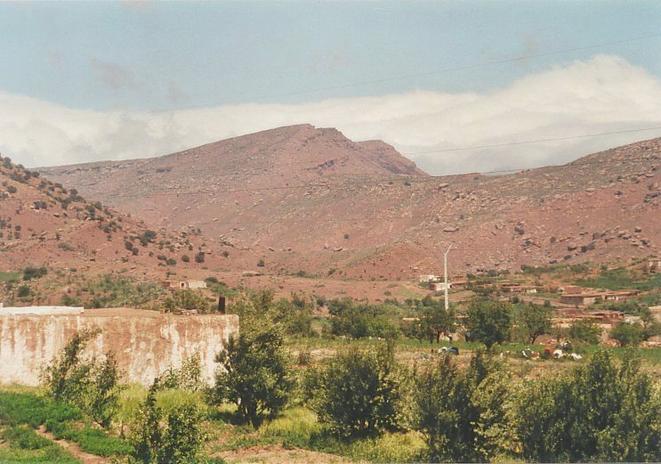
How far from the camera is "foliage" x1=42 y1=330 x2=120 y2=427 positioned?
64.5 feet

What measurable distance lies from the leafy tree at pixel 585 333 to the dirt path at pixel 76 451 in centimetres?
3730

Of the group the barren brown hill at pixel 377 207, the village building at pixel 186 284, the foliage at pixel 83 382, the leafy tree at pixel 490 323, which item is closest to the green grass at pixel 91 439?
the foliage at pixel 83 382

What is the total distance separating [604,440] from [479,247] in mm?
94076

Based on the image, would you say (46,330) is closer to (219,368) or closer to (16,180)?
(219,368)

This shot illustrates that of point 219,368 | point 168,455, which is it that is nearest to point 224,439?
point 219,368

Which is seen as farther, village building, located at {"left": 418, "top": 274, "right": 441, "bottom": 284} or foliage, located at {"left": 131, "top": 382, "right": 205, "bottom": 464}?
village building, located at {"left": 418, "top": 274, "right": 441, "bottom": 284}

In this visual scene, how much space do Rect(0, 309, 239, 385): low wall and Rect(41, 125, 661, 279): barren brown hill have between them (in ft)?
235

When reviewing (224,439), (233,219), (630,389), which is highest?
(233,219)

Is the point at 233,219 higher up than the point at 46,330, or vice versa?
the point at 233,219

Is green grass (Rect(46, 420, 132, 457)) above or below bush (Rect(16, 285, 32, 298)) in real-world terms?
below

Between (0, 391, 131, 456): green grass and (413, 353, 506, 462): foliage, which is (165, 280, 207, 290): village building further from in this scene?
(413, 353, 506, 462): foliage

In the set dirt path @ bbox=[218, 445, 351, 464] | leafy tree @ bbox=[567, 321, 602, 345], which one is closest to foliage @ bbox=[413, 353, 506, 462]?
dirt path @ bbox=[218, 445, 351, 464]

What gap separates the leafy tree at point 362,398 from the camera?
2094 cm

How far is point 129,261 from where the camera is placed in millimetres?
77625
